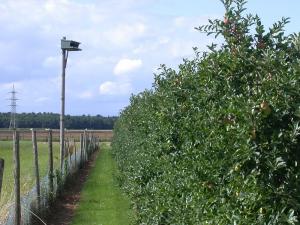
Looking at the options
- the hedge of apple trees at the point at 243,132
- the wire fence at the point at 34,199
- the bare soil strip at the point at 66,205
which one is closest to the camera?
the hedge of apple trees at the point at 243,132

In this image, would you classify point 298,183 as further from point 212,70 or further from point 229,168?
point 212,70

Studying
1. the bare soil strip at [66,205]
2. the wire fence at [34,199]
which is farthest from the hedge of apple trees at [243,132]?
the bare soil strip at [66,205]

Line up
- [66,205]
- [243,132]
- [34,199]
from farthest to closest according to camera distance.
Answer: [66,205] < [34,199] < [243,132]

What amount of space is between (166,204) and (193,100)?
1388 mm

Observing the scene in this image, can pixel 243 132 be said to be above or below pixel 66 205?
above

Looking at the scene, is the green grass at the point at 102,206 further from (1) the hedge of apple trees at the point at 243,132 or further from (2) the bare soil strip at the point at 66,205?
(1) the hedge of apple trees at the point at 243,132

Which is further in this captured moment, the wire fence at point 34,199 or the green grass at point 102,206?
the green grass at point 102,206

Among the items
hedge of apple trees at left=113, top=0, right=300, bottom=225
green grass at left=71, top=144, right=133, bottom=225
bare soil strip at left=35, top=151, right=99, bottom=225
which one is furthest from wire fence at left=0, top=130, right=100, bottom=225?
hedge of apple trees at left=113, top=0, right=300, bottom=225

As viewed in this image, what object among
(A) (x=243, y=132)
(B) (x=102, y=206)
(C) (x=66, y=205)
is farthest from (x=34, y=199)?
(A) (x=243, y=132)

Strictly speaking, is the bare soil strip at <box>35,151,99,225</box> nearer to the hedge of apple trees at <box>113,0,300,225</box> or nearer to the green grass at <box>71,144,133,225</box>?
the green grass at <box>71,144,133,225</box>

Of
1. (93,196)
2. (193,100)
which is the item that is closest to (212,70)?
(193,100)

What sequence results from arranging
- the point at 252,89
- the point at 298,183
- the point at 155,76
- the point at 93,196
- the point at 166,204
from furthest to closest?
the point at 93,196 → the point at 155,76 → the point at 166,204 → the point at 252,89 → the point at 298,183

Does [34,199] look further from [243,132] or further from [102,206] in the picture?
[243,132]

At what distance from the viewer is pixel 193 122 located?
20.7 ft
